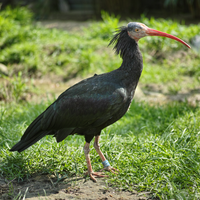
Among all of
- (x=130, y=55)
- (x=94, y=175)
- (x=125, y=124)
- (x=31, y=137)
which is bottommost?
(x=125, y=124)

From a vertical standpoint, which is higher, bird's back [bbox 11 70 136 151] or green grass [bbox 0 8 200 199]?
bird's back [bbox 11 70 136 151]

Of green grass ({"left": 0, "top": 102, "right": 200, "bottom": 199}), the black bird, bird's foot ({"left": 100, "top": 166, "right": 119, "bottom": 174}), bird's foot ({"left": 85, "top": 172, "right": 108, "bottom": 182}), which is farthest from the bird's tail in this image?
bird's foot ({"left": 100, "top": 166, "right": 119, "bottom": 174})

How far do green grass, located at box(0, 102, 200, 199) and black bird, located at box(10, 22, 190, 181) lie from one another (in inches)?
11.3

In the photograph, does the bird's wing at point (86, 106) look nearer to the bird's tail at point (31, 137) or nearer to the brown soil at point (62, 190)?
the bird's tail at point (31, 137)

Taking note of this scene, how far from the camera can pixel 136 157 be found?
11.4 feet

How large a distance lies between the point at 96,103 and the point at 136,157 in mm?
899

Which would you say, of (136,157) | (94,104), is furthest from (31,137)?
(136,157)

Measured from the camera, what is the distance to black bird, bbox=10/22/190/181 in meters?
3.11

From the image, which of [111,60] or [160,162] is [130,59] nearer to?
[160,162]

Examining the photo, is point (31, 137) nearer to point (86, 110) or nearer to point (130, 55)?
point (86, 110)

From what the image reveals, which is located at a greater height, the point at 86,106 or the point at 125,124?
the point at 86,106

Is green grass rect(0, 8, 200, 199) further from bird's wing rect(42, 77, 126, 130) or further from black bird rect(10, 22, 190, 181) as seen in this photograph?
bird's wing rect(42, 77, 126, 130)

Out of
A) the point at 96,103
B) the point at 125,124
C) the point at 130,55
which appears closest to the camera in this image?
the point at 96,103

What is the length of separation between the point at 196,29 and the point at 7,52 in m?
5.59
